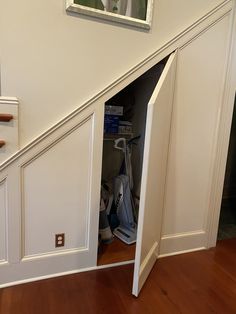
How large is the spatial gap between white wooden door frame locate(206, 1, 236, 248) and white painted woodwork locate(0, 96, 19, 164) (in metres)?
1.65

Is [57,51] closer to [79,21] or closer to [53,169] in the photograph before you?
[79,21]

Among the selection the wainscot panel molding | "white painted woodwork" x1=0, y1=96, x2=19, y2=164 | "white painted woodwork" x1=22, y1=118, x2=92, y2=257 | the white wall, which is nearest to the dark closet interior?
"white painted woodwork" x1=22, y1=118, x2=92, y2=257

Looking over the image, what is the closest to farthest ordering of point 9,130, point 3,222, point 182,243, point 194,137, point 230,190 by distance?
1. point 9,130
2. point 3,222
3. point 194,137
4. point 182,243
5. point 230,190

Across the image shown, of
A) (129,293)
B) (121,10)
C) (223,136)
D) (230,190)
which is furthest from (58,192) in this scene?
(230,190)

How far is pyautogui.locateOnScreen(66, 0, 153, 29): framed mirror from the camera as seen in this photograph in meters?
1.64

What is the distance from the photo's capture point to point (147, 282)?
1.88m

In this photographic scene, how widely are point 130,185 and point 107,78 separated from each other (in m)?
1.18

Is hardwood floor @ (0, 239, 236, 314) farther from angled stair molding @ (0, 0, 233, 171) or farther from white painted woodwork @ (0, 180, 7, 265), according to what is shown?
angled stair molding @ (0, 0, 233, 171)

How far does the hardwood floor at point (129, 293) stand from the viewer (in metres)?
1.60

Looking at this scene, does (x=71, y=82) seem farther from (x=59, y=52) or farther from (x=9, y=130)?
(x=9, y=130)

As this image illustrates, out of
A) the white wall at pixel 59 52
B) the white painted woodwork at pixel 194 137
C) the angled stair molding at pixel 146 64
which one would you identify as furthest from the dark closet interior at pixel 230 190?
the white wall at pixel 59 52

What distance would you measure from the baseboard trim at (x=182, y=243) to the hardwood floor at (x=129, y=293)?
14cm

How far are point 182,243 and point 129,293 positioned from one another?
77 centimetres

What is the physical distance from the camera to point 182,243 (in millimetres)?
2307
